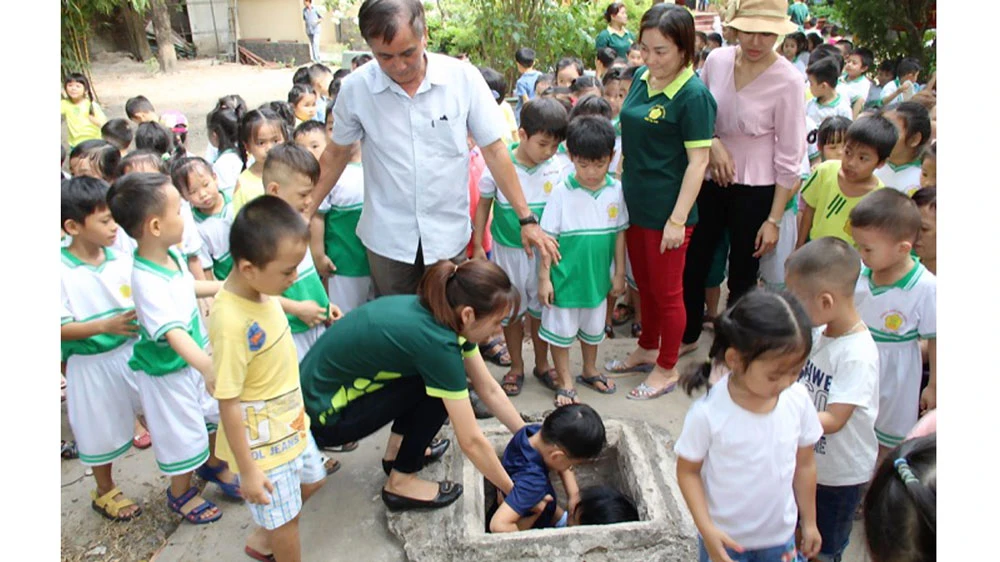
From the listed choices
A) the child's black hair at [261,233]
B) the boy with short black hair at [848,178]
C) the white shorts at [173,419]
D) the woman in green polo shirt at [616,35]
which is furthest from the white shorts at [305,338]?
the woman in green polo shirt at [616,35]

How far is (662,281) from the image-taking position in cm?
328

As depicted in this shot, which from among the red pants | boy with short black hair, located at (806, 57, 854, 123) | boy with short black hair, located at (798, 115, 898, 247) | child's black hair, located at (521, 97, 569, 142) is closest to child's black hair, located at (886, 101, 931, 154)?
boy with short black hair, located at (798, 115, 898, 247)

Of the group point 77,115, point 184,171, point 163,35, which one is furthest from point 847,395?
point 163,35

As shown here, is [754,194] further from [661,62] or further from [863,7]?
[863,7]

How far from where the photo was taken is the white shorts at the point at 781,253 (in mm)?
3717

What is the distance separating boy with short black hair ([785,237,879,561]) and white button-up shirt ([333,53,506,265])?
142cm

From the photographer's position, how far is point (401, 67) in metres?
2.68

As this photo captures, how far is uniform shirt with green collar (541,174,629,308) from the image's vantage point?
3223 mm

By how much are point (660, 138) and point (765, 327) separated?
1640mm

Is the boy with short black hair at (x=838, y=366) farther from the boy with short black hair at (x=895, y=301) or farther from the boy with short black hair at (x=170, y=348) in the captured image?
the boy with short black hair at (x=170, y=348)

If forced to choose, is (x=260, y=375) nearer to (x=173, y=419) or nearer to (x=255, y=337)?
(x=255, y=337)

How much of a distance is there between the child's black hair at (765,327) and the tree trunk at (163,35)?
17.8 m

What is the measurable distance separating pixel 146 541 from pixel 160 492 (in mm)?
265

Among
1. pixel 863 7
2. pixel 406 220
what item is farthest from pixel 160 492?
pixel 863 7
